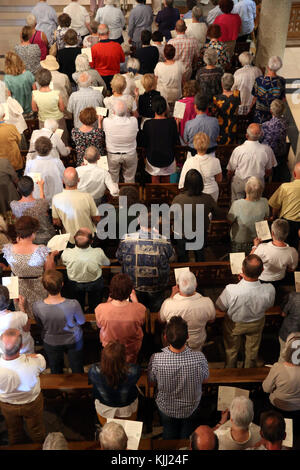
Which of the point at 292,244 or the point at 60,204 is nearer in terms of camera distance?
the point at 60,204

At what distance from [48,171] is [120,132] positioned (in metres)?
1.12

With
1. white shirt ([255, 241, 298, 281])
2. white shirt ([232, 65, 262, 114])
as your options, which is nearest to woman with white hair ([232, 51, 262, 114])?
white shirt ([232, 65, 262, 114])

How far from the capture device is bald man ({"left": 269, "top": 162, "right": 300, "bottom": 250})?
603cm

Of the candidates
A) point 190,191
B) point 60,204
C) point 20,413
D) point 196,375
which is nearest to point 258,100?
point 190,191

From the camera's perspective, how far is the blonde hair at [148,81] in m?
7.38

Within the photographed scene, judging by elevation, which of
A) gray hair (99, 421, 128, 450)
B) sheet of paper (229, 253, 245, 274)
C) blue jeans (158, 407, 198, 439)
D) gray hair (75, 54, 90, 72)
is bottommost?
blue jeans (158, 407, 198, 439)

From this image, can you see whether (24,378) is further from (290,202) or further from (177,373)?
(290,202)

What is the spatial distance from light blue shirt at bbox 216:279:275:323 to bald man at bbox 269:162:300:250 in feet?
4.85

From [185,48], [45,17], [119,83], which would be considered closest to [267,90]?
[185,48]

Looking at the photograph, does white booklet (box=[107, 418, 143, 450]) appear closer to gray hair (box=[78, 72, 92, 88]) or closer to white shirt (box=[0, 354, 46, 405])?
white shirt (box=[0, 354, 46, 405])

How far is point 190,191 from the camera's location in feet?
18.9

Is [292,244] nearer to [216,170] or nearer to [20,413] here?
[216,170]
